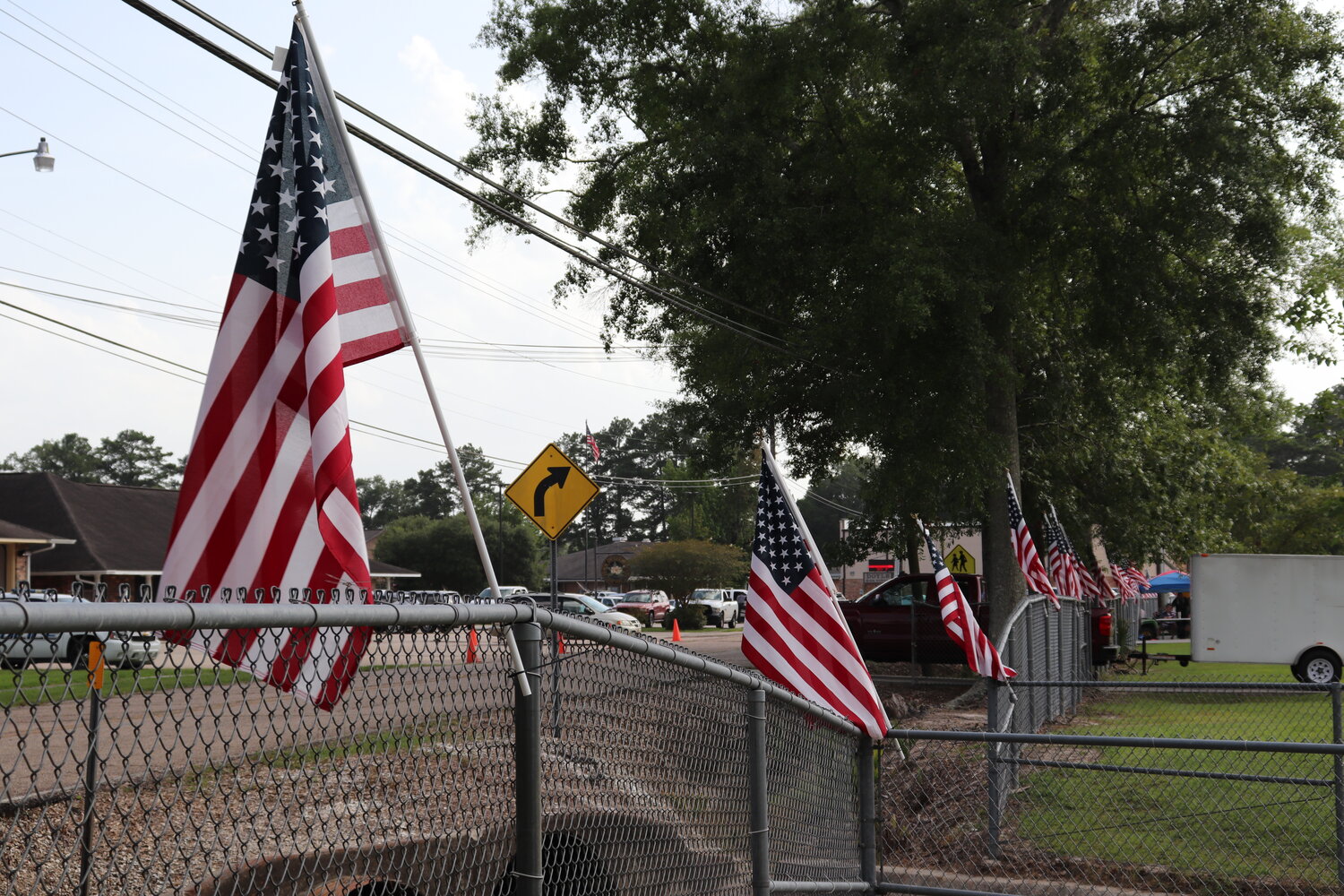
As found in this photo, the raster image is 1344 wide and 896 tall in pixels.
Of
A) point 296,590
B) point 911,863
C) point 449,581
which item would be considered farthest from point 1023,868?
point 449,581

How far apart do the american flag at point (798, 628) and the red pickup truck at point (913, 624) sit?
16658mm

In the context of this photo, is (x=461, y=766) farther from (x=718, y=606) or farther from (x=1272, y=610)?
(x=718, y=606)

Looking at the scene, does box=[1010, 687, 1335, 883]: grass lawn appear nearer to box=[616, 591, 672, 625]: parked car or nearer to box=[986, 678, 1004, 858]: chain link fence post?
box=[986, 678, 1004, 858]: chain link fence post

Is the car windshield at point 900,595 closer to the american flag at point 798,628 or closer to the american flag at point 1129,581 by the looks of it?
the american flag at point 1129,581

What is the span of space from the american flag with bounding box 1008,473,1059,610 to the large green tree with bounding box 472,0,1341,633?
3.34 meters

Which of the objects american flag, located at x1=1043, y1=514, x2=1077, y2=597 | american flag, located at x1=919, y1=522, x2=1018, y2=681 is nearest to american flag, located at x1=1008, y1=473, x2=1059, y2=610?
american flag, located at x1=1043, y1=514, x2=1077, y2=597

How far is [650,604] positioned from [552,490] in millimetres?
42754

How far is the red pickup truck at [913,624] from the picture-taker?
73.7ft

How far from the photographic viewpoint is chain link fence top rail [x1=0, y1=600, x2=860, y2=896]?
2.49 m

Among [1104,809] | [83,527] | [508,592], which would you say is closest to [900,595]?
[1104,809]

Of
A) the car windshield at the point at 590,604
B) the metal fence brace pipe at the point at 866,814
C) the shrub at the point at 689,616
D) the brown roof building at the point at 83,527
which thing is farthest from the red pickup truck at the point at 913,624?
the shrub at the point at 689,616

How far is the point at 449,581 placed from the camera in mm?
Result: 69312

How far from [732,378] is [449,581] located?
5154 centimetres

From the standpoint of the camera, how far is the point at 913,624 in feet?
74.5
